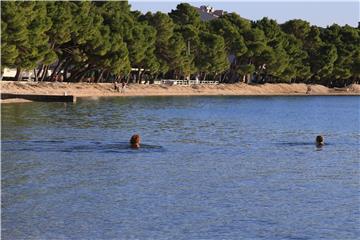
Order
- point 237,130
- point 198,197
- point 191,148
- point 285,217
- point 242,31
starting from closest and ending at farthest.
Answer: point 285,217
point 198,197
point 191,148
point 237,130
point 242,31

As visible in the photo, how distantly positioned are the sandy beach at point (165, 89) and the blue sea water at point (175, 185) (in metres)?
36.5

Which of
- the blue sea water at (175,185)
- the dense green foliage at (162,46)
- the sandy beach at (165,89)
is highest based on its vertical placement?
the dense green foliage at (162,46)

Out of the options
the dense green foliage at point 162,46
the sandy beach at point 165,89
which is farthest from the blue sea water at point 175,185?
the dense green foliage at point 162,46

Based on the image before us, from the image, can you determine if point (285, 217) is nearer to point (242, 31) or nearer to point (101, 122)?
point (101, 122)

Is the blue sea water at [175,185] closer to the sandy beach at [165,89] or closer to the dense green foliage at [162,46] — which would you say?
the sandy beach at [165,89]

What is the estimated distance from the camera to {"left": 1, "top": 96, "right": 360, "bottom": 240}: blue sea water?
20688 millimetres

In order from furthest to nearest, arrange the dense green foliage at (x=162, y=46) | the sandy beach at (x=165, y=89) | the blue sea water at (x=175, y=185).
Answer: the sandy beach at (x=165, y=89)
the dense green foliage at (x=162, y=46)
the blue sea water at (x=175, y=185)

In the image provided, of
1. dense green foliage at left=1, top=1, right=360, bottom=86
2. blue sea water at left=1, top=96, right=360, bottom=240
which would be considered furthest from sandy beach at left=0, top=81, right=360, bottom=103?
blue sea water at left=1, top=96, right=360, bottom=240

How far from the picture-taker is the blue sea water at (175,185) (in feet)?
67.9

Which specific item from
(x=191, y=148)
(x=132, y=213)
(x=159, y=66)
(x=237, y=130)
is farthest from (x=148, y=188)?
(x=159, y=66)

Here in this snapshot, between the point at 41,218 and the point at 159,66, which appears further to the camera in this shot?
the point at 159,66

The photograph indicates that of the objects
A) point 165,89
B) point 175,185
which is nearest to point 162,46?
point 165,89

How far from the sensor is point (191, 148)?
4169 cm

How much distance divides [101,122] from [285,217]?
125 feet
